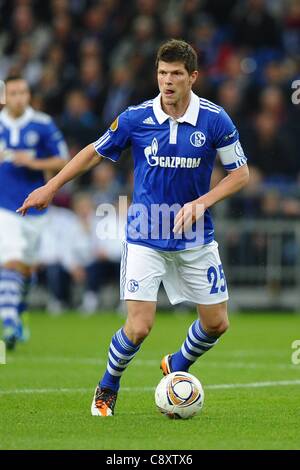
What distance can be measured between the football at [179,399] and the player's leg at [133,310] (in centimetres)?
30

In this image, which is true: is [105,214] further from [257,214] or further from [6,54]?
[6,54]

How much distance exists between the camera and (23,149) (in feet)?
39.0

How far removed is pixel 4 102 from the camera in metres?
12.0

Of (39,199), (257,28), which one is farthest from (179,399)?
(257,28)

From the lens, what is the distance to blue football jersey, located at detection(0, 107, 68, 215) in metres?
11.7

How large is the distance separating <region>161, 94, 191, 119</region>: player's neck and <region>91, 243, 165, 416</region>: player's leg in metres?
0.88

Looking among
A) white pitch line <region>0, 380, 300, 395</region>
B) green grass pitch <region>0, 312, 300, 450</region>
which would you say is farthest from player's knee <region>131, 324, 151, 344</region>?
white pitch line <region>0, 380, 300, 395</region>

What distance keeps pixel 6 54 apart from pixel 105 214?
17.4 ft

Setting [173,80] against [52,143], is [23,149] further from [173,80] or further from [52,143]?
[173,80]

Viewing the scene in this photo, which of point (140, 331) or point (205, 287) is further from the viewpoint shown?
point (205, 287)

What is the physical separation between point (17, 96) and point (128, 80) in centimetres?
702

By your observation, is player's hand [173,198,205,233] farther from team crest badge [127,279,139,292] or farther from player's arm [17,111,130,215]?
player's arm [17,111,130,215]

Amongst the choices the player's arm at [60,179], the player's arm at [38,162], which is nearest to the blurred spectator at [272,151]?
the player's arm at [38,162]
